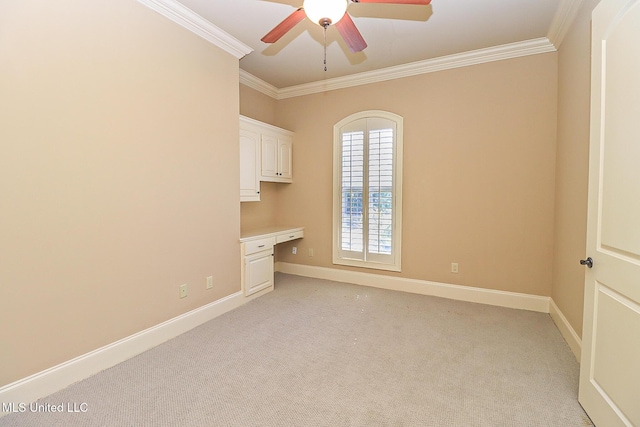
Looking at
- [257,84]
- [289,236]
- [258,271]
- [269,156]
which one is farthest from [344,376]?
[257,84]

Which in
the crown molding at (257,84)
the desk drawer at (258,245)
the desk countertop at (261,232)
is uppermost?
the crown molding at (257,84)

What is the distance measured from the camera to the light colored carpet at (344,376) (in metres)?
1.65

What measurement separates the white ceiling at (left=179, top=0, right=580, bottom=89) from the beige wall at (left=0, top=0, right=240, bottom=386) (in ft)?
1.60

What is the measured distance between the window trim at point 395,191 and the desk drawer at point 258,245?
989 mm

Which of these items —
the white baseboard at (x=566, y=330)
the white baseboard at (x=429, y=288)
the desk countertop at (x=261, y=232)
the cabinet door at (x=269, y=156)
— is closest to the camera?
the white baseboard at (x=566, y=330)

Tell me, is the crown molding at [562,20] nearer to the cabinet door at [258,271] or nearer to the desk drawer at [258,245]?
the desk drawer at [258,245]

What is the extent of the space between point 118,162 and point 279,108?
2.90 m

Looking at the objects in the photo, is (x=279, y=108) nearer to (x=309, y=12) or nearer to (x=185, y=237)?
(x=185, y=237)

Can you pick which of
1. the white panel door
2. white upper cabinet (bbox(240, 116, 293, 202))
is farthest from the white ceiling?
the white panel door

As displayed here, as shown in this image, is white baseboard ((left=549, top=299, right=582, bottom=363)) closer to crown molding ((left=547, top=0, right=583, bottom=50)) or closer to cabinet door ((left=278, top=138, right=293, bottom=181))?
crown molding ((left=547, top=0, right=583, bottom=50))

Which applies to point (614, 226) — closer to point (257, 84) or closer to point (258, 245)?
point (258, 245)

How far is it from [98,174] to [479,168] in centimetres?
365

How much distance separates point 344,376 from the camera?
2.02 meters

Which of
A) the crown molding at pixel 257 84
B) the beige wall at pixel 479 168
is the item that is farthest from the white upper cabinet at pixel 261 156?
the beige wall at pixel 479 168
